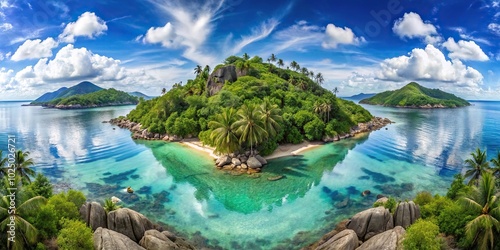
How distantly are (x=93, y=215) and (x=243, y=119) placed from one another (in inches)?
1066

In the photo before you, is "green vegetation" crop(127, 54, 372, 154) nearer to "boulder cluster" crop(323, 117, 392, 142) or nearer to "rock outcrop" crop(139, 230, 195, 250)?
"boulder cluster" crop(323, 117, 392, 142)

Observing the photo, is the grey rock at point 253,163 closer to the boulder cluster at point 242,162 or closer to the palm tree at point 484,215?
the boulder cluster at point 242,162

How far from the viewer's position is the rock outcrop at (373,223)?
24.1 meters

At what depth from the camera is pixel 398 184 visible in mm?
40688

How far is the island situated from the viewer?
150ft

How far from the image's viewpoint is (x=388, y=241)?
2011 centimetres

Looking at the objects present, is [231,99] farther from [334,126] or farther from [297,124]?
[334,126]

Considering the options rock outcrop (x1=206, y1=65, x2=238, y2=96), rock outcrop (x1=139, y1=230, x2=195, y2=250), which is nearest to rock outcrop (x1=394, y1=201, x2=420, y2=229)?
rock outcrop (x1=139, y1=230, x2=195, y2=250)

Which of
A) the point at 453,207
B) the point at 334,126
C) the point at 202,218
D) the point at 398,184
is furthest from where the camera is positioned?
the point at 334,126

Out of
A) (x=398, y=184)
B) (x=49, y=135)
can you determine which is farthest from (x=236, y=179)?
(x=49, y=135)

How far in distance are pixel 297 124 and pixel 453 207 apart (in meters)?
45.9

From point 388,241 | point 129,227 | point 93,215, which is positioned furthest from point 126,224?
point 388,241

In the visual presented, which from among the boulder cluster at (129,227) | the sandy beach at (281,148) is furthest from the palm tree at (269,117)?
the boulder cluster at (129,227)

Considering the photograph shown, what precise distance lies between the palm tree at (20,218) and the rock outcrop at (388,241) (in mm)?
23811
